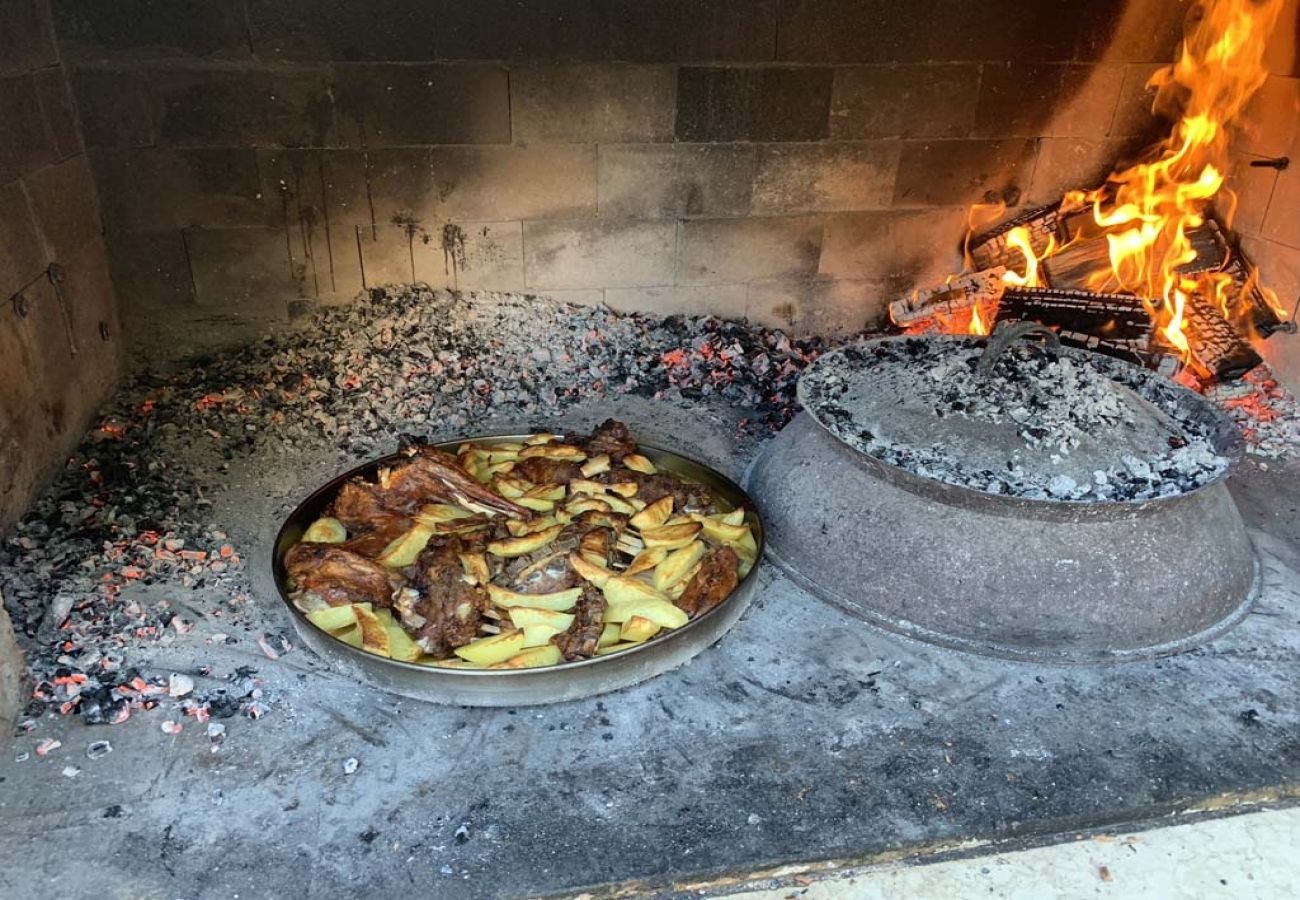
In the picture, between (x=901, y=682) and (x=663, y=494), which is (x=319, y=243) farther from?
(x=901, y=682)

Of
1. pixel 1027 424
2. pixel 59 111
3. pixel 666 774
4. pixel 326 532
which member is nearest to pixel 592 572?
pixel 666 774

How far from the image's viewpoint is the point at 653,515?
331 cm

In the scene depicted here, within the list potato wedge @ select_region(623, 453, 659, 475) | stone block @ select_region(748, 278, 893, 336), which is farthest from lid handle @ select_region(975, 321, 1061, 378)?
stone block @ select_region(748, 278, 893, 336)

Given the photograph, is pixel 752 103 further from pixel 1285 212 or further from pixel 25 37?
pixel 25 37

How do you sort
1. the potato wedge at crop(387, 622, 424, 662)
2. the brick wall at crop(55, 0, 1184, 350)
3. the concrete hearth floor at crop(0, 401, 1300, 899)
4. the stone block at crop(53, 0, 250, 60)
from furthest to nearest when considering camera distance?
the brick wall at crop(55, 0, 1184, 350) < the stone block at crop(53, 0, 250, 60) < the potato wedge at crop(387, 622, 424, 662) < the concrete hearth floor at crop(0, 401, 1300, 899)

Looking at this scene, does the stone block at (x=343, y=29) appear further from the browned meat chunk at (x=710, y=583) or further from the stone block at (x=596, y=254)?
the browned meat chunk at (x=710, y=583)

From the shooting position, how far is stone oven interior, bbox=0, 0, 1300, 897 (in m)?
2.56

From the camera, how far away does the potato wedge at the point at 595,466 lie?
3.58 m

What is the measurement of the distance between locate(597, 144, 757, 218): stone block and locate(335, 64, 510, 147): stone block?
0.63 m

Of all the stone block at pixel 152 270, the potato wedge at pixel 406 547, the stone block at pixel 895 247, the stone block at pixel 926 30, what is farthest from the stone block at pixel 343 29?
the potato wedge at pixel 406 547

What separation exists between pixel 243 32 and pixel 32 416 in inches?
78.7

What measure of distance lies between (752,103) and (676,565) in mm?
2938

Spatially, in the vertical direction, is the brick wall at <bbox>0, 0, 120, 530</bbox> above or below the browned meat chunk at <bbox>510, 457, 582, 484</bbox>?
above

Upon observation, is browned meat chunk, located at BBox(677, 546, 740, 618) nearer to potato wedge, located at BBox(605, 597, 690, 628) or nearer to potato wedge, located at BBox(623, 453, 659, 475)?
potato wedge, located at BBox(605, 597, 690, 628)
